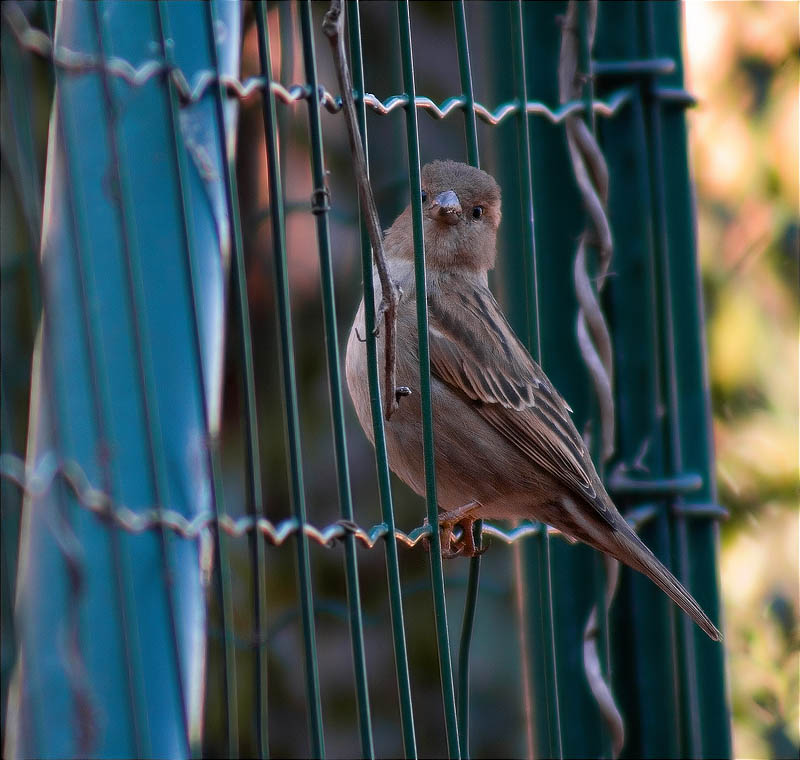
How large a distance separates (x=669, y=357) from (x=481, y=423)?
48cm

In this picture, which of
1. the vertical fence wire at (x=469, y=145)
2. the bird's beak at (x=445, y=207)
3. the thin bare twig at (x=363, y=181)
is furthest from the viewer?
the bird's beak at (x=445, y=207)

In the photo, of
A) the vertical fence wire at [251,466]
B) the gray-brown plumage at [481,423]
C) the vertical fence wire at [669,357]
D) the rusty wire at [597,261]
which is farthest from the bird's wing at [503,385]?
the vertical fence wire at [251,466]

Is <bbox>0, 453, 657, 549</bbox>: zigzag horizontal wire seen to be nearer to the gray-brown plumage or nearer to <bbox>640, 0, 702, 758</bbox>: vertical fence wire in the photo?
the gray-brown plumage

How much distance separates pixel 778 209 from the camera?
11.6 feet

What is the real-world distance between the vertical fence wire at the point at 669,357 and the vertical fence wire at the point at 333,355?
116 cm

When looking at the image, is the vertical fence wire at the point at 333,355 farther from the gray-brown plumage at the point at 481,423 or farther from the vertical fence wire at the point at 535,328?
the gray-brown plumage at the point at 481,423

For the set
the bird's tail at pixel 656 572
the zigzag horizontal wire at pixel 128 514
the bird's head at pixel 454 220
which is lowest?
the bird's tail at pixel 656 572

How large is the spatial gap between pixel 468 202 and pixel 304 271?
5.78ft

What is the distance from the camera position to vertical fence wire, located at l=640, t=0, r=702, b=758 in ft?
8.89

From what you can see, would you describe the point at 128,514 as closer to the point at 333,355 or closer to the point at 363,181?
the point at 333,355

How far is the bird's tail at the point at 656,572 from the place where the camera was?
92.9 inches

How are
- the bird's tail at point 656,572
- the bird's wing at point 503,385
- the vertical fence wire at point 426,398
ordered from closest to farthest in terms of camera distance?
1. the vertical fence wire at point 426,398
2. the bird's tail at point 656,572
3. the bird's wing at point 503,385

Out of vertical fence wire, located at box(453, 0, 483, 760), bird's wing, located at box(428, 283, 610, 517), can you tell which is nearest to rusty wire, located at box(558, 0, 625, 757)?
bird's wing, located at box(428, 283, 610, 517)

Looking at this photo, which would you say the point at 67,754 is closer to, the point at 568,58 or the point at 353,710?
the point at 568,58
